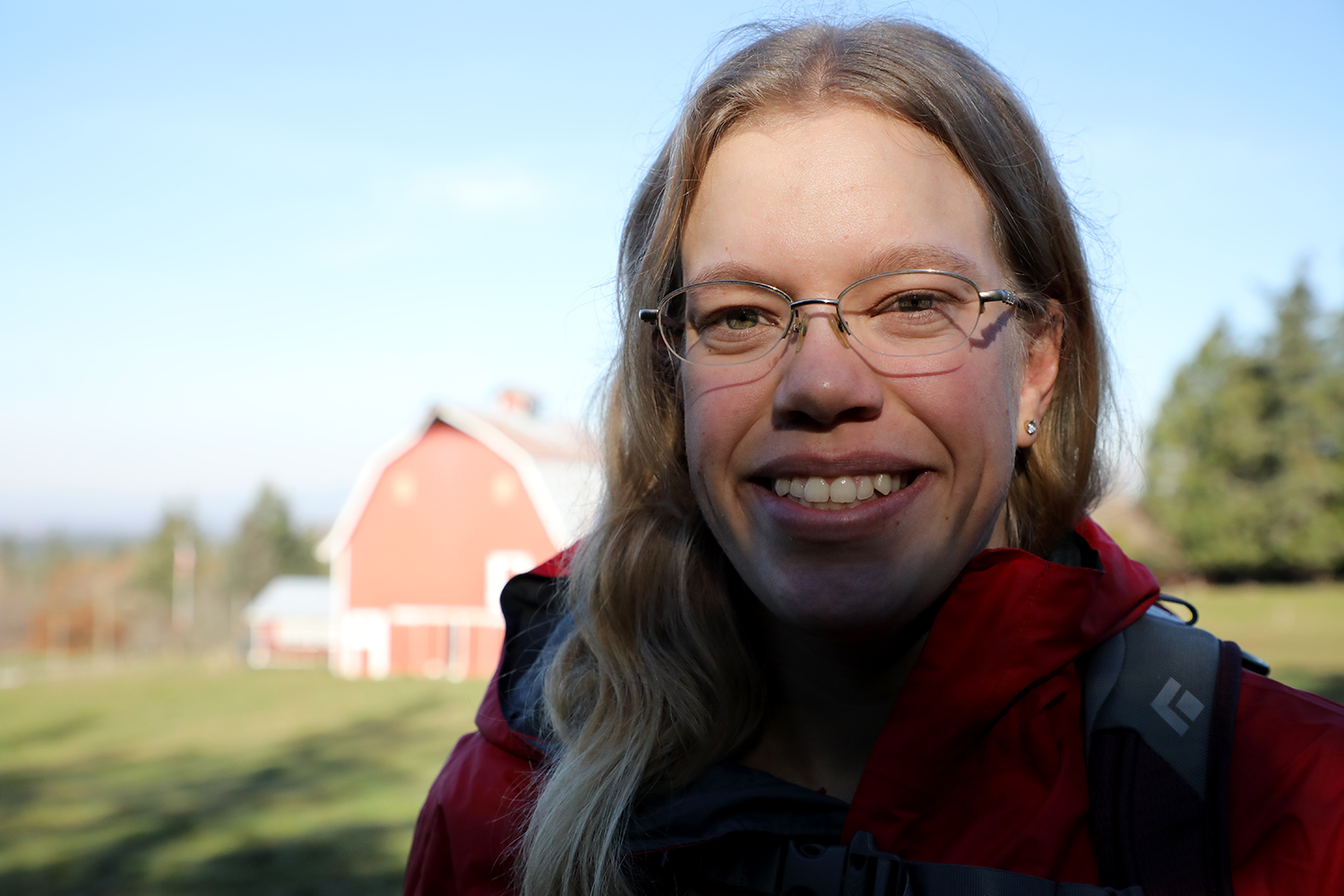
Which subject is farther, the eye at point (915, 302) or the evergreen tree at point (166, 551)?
the evergreen tree at point (166, 551)

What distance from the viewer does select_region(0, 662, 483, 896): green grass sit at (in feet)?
23.9

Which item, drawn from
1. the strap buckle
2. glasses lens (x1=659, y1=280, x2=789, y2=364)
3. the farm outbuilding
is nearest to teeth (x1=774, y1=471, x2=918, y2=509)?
glasses lens (x1=659, y1=280, x2=789, y2=364)

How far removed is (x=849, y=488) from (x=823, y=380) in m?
0.17

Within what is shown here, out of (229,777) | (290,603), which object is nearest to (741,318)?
(229,777)

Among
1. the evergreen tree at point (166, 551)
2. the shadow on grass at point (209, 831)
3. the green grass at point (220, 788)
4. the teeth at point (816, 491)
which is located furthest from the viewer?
the evergreen tree at point (166, 551)

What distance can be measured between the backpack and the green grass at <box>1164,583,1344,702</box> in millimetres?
8746

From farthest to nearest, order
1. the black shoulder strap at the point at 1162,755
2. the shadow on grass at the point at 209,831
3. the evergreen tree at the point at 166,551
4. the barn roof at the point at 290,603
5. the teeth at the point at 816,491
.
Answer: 1. the evergreen tree at the point at 166,551
2. the barn roof at the point at 290,603
3. the shadow on grass at the point at 209,831
4. the teeth at the point at 816,491
5. the black shoulder strap at the point at 1162,755

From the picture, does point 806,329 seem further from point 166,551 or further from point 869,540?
point 166,551

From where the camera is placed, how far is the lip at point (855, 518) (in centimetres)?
148

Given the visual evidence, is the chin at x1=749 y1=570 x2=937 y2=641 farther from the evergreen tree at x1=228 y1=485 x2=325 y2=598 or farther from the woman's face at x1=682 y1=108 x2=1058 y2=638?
the evergreen tree at x1=228 y1=485 x2=325 y2=598

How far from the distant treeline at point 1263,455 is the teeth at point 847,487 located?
1485 inches

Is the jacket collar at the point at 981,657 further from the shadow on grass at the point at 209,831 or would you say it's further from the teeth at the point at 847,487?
the shadow on grass at the point at 209,831

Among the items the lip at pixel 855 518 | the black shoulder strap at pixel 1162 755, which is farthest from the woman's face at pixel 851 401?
the black shoulder strap at pixel 1162 755

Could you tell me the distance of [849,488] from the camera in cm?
149
